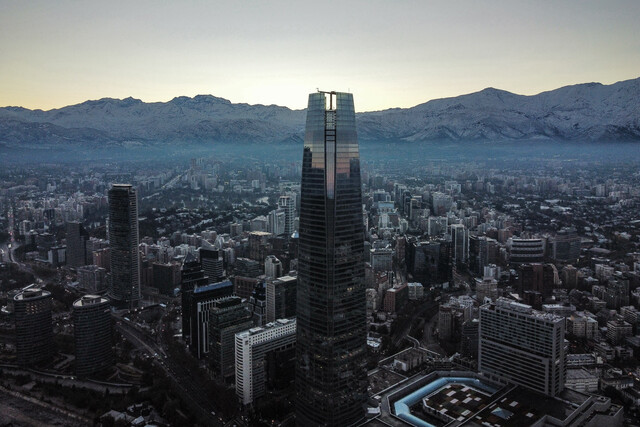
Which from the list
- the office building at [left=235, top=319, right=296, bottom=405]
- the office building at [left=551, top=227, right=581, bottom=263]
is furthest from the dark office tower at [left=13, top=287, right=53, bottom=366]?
the office building at [left=551, top=227, right=581, bottom=263]

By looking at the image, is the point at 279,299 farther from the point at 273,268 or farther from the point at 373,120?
the point at 373,120

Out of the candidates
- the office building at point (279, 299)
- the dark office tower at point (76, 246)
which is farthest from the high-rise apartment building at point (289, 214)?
the office building at point (279, 299)

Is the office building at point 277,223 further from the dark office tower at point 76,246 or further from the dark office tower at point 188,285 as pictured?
the dark office tower at point 188,285

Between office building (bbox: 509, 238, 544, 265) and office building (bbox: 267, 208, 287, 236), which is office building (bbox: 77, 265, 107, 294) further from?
office building (bbox: 509, 238, 544, 265)

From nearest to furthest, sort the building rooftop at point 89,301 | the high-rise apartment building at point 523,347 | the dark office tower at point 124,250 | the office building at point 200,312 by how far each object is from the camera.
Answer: the high-rise apartment building at point 523,347, the building rooftop at point 89,301, the office building at point 200,312, the dark office tower at point 124,250

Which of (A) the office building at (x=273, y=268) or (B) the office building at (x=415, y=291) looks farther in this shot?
(B) the office building at (x=415, y=291)

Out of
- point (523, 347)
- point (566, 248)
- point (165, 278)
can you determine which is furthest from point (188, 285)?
point (566, 248)

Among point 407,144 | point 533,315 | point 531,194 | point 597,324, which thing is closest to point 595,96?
point 531,194
